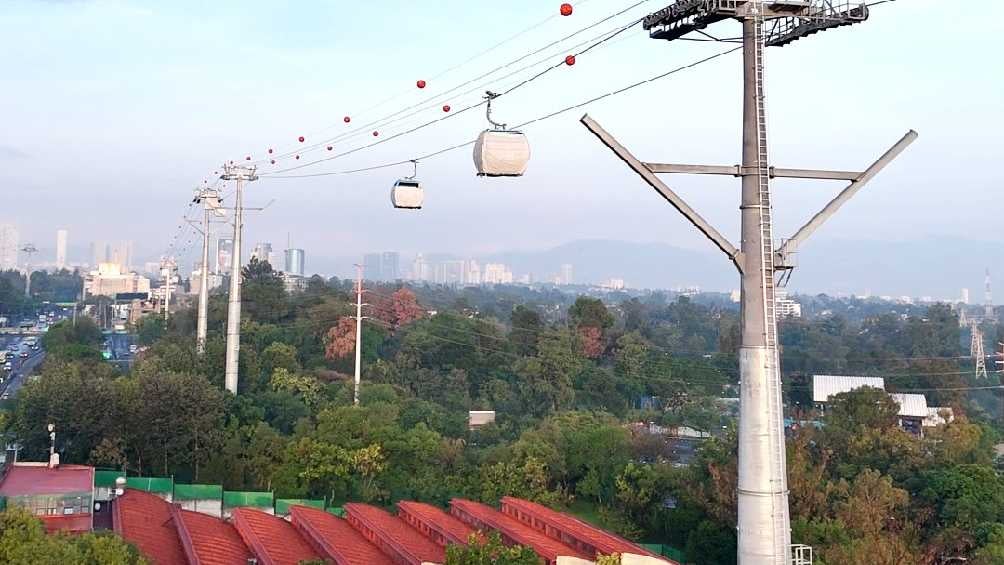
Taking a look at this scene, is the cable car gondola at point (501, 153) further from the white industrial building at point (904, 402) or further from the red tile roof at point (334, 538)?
the white industrial building at point (904, 402)

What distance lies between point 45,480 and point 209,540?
4.47 metres

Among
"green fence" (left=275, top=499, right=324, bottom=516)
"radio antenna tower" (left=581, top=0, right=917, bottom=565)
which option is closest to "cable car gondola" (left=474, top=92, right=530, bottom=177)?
"radio antenna tower" (left=581, top=0, right=917, bottom=565)

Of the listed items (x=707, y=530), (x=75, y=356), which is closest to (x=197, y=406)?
(x=707, y=530)

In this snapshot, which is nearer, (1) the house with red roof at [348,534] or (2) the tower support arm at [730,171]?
(2) the tower support arm at [730,171]

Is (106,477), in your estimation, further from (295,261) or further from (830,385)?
(295,261)

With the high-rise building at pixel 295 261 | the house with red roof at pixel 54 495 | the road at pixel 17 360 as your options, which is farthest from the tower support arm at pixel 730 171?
the high-rise building at pixel 295 261

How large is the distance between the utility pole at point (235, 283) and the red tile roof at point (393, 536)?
8280 millimetres

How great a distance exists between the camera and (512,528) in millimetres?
16625

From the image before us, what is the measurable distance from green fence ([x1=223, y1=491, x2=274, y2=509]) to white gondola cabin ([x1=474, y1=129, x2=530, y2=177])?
13.0m

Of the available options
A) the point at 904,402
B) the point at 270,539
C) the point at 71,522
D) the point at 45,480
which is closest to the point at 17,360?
the point at 45,480

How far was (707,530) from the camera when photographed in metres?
17.6

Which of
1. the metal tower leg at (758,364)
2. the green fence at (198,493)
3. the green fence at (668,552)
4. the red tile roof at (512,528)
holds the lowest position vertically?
the green fence at (668,552)

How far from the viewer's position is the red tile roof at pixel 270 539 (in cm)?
1466

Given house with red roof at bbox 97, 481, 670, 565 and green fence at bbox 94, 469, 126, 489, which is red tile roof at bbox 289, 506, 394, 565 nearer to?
house with red roof at bbox 97, 481, 670, 565
